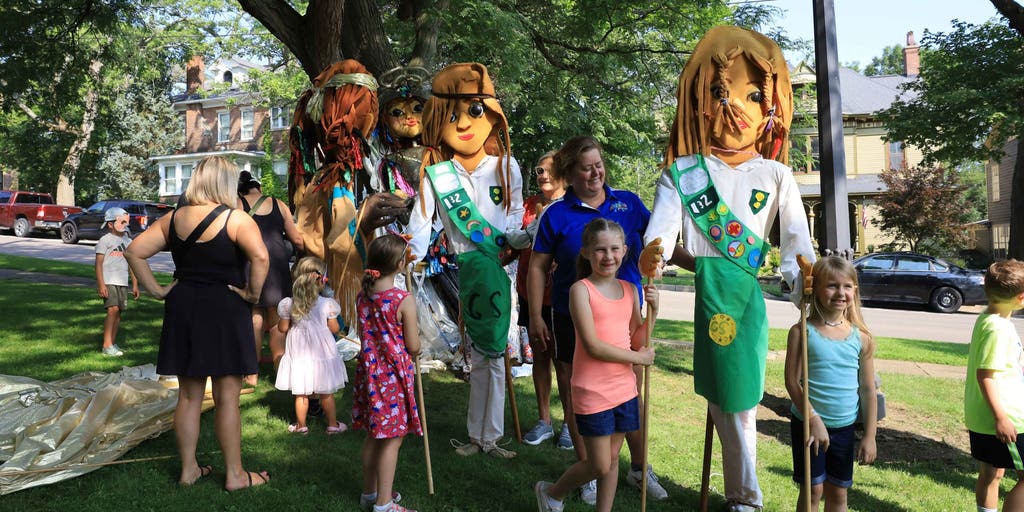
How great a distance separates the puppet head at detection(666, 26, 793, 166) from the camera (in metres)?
3.89

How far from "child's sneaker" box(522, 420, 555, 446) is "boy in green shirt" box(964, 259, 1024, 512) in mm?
2531

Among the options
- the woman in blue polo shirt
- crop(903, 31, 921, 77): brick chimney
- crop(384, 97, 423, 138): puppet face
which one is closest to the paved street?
crop(384, 97, 423, 138): puppet face

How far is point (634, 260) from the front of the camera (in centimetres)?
408

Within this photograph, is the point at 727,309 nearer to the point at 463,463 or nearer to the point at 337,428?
the point at 463,463

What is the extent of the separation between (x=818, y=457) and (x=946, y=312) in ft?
49.7

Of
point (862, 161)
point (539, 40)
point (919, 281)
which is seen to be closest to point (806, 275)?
point (539, 40)

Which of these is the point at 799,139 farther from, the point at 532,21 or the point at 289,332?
the point at 289,332

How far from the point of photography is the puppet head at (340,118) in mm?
5656

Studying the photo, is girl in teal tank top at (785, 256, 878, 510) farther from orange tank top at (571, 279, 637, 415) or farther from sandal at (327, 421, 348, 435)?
sandal at (327, 421, 348, 435)

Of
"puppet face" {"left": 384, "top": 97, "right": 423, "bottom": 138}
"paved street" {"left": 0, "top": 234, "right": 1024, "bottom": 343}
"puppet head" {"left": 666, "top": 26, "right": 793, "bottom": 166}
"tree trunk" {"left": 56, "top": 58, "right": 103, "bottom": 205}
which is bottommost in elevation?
"paved street" {"left": 0, "top": 234, "right": 1024, "bottom": 343}

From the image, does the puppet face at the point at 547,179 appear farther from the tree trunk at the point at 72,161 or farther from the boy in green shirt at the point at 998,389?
the tree trunk at the point at 72,161

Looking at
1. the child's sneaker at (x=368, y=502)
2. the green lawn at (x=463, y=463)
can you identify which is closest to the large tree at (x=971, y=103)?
the green lawn at (x=463, y=463)

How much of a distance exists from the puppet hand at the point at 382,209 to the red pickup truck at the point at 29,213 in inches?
990

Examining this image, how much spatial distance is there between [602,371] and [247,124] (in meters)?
37.2
